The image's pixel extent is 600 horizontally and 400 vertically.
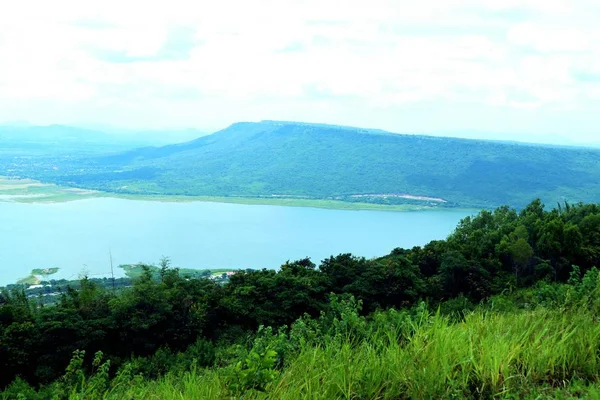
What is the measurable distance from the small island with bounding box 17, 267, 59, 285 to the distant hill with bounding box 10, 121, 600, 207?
37885 millimetres

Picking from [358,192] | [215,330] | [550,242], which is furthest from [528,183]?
[215,330]

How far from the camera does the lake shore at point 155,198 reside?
58125 mm

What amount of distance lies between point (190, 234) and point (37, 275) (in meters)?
14.5

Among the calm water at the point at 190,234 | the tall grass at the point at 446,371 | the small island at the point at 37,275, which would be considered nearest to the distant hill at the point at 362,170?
the calm water at the point at 190,234

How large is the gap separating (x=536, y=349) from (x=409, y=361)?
0.53 metres

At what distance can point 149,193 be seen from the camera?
2640 inches

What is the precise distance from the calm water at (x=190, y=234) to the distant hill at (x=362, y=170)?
12.4 metres

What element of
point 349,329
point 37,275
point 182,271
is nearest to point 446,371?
point 349,329

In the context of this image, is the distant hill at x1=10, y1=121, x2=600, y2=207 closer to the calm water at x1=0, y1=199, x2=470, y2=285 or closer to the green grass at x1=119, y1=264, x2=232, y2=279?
the calm water at x1=0, y1=199, x2=470, y2=285

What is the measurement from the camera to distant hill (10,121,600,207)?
216 feet

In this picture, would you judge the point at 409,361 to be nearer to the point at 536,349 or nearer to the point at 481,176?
the point at 536,349

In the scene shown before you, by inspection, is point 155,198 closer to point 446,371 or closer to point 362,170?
point 362,170

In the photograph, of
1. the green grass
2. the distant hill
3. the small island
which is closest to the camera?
the small island

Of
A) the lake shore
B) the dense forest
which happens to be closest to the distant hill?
the lake shore
